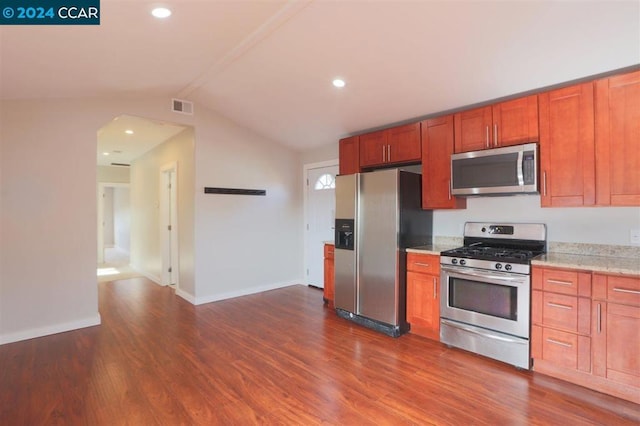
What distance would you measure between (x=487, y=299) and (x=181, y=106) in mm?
4275

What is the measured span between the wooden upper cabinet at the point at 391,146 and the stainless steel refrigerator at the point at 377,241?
31cm

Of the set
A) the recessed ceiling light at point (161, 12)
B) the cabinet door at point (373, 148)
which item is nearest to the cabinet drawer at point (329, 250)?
the cabinet door at point (373, 148)

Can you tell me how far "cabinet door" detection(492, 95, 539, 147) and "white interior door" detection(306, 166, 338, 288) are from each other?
244cm

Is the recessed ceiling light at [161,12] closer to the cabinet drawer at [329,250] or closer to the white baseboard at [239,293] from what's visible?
the cabinet drawer at [329,250]

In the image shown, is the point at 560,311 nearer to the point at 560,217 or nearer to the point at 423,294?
the point at 560,217

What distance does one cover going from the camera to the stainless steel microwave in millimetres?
2750

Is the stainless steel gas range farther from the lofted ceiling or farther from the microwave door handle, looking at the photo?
Answer: the lofted ceiling

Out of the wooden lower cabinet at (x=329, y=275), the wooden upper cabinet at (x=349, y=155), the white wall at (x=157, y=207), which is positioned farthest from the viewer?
the white wall at (x=157, y=207)

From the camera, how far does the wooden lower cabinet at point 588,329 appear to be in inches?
85.5

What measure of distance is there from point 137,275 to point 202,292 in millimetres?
2896

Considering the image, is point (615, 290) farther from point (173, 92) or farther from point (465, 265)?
point (173, 92)

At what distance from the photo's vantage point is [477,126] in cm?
311

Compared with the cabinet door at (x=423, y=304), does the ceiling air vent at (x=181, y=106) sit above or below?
above

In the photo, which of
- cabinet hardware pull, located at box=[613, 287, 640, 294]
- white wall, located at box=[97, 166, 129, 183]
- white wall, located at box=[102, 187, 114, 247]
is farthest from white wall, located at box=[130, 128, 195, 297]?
white wall, located at box=[102, 187, 114, 247]
